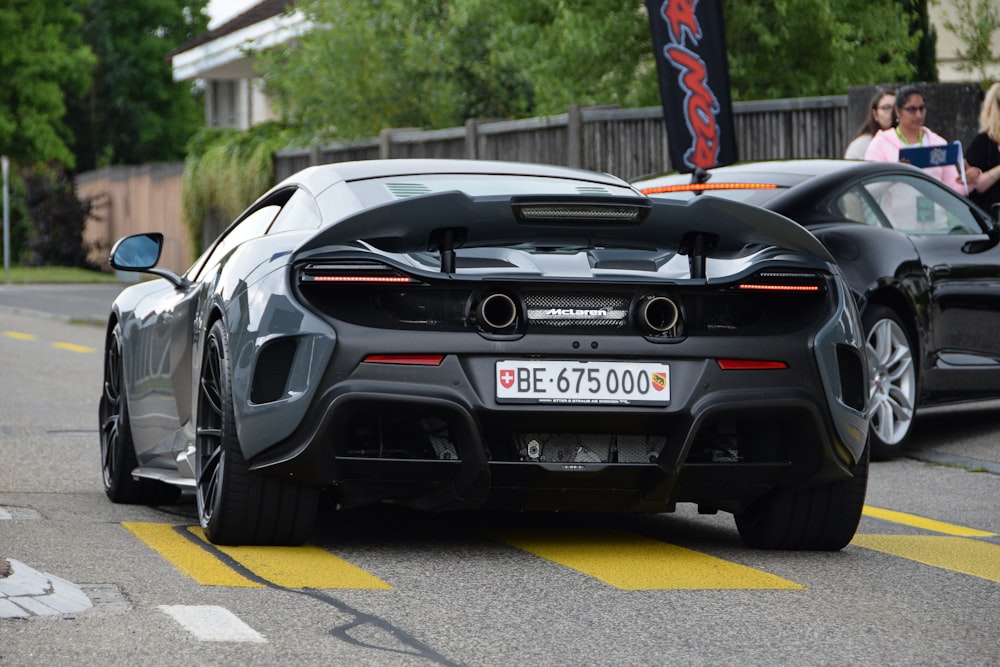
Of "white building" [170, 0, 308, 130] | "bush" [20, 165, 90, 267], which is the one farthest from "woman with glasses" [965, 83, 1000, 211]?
"bush" [20, 165, 90, 267]

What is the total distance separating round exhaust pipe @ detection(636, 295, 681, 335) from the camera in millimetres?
5895

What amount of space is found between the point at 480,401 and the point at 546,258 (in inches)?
18.6

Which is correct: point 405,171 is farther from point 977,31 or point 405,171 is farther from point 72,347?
point 977,31

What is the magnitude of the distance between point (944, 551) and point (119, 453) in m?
3.09

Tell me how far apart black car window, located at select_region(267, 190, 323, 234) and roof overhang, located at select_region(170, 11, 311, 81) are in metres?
30.1

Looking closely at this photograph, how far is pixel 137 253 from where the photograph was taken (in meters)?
7.48

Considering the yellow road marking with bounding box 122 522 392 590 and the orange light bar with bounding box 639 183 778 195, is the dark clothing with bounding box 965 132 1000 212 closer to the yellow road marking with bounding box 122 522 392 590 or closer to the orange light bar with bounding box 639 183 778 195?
the orange light bar with bounding box 639 183 778 195

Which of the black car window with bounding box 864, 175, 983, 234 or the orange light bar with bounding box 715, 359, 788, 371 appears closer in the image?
the orange light bar with bounding box 715, 359, 788, 371

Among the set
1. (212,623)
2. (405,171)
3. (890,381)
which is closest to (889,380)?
(890,381)

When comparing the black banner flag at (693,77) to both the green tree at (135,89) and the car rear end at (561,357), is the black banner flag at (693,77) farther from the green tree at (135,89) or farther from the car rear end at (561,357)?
the green tree at (135,89)

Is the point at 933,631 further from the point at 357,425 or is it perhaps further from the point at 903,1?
the point at 903,1

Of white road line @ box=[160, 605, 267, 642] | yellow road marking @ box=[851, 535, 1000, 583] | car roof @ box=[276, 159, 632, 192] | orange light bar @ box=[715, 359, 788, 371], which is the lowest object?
yellow road marking @ box=[851, 535, 1000, 583]

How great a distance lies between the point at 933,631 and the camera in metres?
5.12

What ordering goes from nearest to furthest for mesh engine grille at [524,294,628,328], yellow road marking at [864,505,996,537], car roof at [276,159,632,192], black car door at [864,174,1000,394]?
1. mesh engine grille at [524,294,628,328]
2. car roof at [276,159,632,192]
3. yellow road marking at [864,505,996,537]
4. black car door at [864,174,1000,394]
